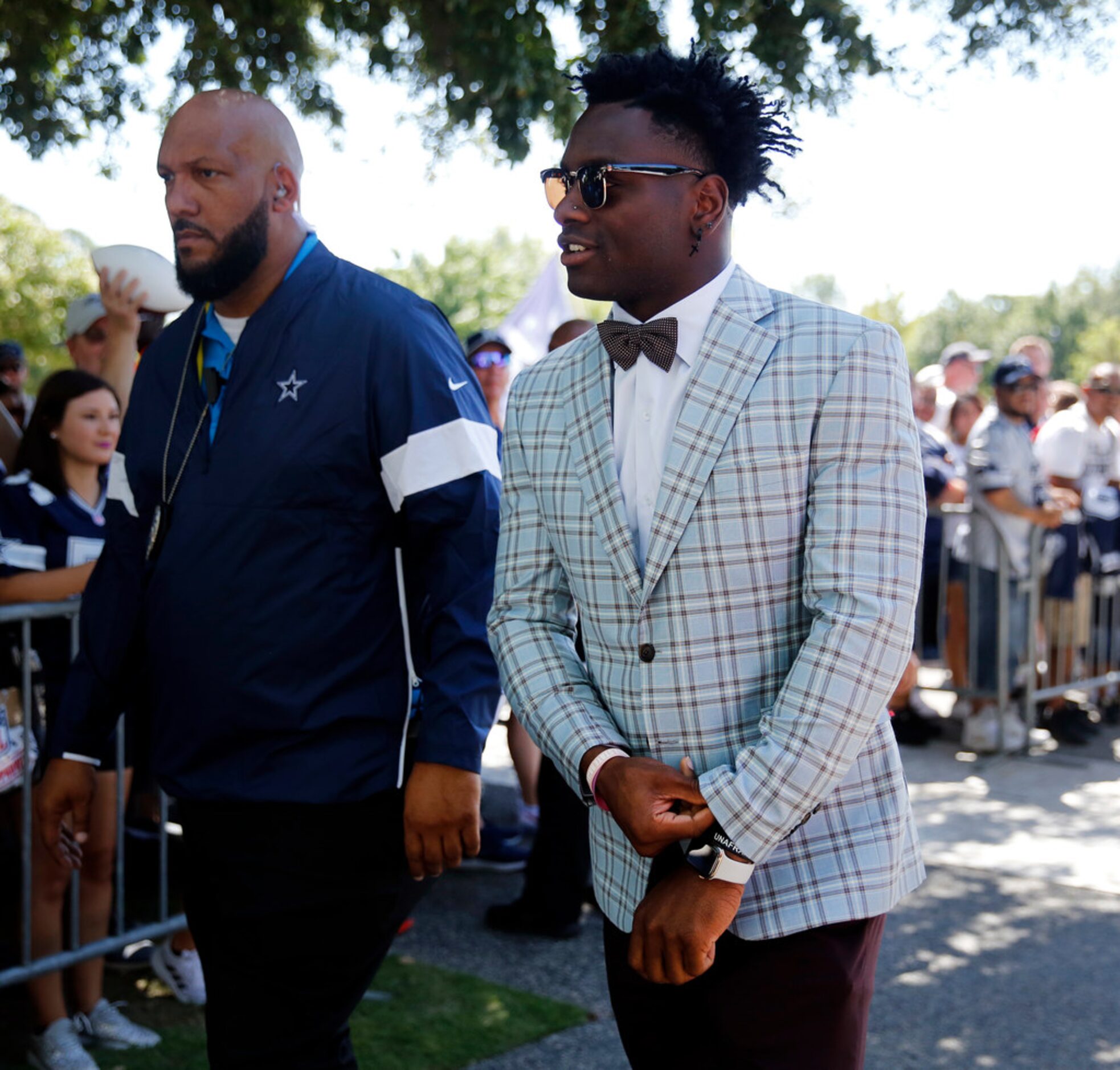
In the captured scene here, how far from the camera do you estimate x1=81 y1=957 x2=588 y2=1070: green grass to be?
13.2 feet

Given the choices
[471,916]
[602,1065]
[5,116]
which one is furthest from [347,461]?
[5,116]

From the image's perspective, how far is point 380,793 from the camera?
2627mm

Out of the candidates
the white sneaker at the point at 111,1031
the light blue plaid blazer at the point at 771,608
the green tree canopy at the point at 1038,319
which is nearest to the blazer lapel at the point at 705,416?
the light blue plaid blazer at the point at 771,608

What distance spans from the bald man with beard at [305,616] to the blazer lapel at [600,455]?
1.30 feet

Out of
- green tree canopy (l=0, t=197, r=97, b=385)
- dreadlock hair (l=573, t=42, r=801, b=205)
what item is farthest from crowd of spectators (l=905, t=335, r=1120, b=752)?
green tree canopy (l=0, t=197, r=97, b=385)

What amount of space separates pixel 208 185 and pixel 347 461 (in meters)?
0.66

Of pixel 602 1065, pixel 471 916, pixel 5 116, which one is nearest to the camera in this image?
pixel 602 1065

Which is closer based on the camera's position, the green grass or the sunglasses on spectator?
the green grass

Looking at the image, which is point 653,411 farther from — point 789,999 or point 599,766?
point 789,999

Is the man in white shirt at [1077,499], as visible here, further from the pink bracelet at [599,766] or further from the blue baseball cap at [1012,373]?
the pink bracelet at [599,766]

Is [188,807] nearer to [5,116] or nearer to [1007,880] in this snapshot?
[1007,880]

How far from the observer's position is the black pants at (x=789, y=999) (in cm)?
202

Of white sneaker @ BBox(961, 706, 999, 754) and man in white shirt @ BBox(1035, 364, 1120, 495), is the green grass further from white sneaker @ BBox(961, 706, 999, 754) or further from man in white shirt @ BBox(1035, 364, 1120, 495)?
man in white shirt @ BBox(1035, 364, 1120, 495)

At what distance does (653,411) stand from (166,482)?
1.11 metres
